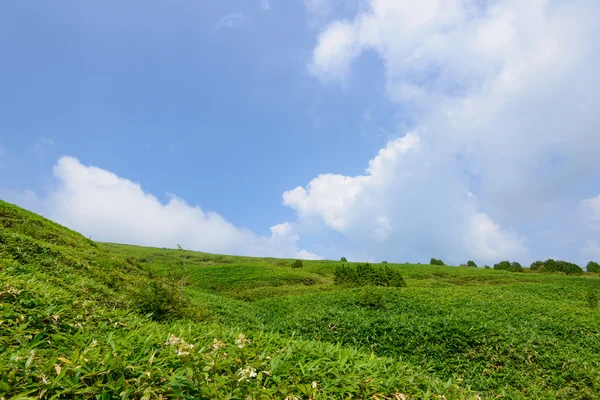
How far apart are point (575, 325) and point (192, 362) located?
46.5ft

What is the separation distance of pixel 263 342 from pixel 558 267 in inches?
2241

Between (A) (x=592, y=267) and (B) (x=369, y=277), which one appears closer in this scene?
(B) (x=369, y=277)

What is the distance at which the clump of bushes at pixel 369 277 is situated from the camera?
2336 centimetres

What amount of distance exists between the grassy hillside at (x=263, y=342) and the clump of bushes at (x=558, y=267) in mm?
32582

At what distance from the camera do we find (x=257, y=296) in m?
22.9

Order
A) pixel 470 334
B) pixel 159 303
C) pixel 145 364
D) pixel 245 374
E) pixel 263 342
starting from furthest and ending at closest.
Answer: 1. pixel 470 334
2. pixel 159 303
3. pixel 263 342
4. pixel 145 364
5. pixel 245 374

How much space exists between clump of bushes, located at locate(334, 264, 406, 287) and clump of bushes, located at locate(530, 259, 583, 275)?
3619 cm

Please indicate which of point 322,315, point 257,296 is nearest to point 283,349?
point 322,315

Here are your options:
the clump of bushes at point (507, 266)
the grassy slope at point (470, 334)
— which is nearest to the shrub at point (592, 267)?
the clump of bushes at point (507, 266)

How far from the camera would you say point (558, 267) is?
46312mm

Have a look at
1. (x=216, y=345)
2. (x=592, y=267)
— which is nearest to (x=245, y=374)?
(x=216, y=345)

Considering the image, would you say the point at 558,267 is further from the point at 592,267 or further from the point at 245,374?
the point at 245,374

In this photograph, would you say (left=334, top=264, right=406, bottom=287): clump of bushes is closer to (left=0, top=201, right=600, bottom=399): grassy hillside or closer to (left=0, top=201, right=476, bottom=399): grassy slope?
(left=0, top=201, right=600, bottom=399): grassy hillside

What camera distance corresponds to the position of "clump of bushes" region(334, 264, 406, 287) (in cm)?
2336
